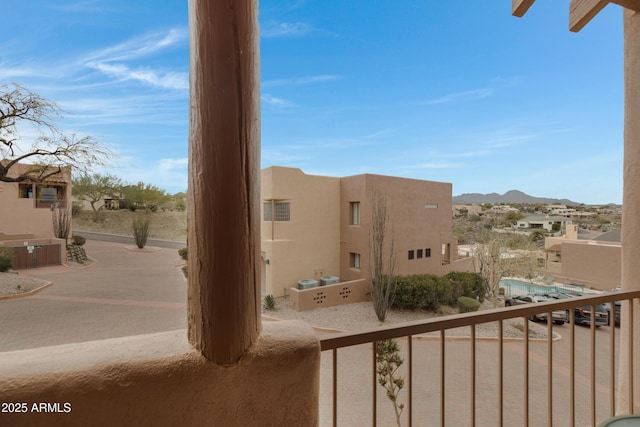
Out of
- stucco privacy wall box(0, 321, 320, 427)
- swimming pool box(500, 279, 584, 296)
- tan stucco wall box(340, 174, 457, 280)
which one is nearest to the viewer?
stucco privacy wall box(0, 321, 320, 427)

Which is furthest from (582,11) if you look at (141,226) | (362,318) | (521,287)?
(362,318)

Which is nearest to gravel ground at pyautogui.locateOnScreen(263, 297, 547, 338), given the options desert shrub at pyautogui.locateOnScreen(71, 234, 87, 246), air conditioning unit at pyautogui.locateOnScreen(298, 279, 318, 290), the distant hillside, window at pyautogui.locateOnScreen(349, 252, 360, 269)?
air conditioning unit at pyautogui.locateOnScreen(298, 279, 318, 290)

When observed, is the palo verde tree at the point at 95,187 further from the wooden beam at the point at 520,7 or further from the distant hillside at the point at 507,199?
the distant hillside at the point at 507,199

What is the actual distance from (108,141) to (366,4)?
237cm

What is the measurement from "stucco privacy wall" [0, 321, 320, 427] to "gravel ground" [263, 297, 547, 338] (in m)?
2.95

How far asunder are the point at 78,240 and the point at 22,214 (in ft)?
0.54

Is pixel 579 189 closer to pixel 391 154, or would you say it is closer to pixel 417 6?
pixel 391 154

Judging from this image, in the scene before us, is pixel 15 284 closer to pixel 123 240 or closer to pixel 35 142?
pixel 123 240

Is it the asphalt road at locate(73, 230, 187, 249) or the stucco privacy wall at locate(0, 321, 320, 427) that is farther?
the asphalt road at locate(73, 230, 187, 249)

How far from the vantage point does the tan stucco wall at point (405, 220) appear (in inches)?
279

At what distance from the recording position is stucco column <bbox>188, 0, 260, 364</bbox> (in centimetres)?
63

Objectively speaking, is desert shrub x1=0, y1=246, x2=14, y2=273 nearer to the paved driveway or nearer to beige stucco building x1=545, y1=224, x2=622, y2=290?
the paved driveway

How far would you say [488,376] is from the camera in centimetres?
Answer: 315

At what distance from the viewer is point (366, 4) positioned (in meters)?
2.31
